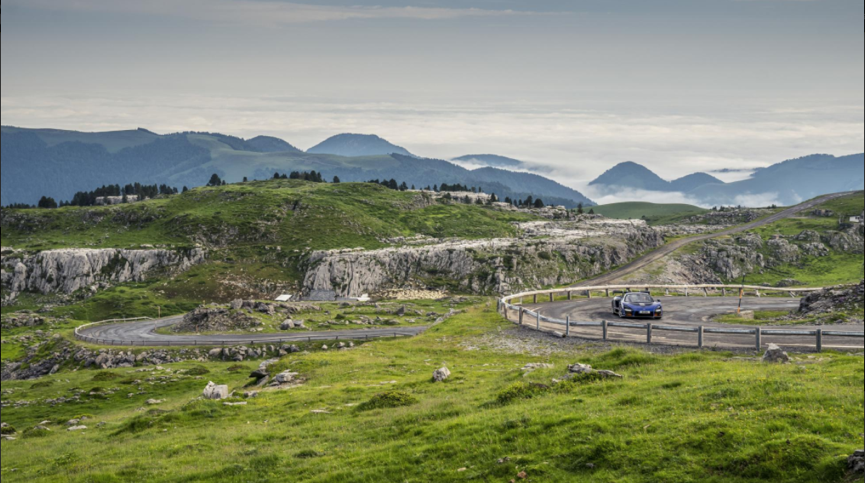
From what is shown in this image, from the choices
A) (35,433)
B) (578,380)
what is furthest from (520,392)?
(35,433)

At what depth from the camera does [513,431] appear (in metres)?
19.0

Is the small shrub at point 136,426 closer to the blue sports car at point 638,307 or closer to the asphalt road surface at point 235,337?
the blue sports car at point 638,307

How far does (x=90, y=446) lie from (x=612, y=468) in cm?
2763

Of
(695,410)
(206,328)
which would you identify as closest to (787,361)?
(695,410)

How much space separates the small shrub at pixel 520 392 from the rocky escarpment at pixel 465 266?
5157 inches

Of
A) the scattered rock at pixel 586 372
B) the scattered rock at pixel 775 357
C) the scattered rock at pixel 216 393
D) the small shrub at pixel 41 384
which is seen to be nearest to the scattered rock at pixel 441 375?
the scattered rock at pixel 586 372

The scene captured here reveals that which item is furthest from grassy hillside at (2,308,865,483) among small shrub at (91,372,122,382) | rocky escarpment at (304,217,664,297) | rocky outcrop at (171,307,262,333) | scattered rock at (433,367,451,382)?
rocky escarpment at (304,217,664,297)

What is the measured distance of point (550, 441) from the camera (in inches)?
697

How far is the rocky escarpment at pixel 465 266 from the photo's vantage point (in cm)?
16300

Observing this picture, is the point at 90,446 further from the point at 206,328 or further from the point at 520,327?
the point at 206,328

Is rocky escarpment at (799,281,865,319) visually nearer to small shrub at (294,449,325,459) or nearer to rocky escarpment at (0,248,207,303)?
small shrub at (294,449,325,459)

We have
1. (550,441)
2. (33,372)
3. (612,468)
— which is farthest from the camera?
(33,372)

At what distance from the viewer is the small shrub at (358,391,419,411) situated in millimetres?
27703

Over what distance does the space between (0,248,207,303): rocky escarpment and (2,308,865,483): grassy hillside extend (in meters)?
151
